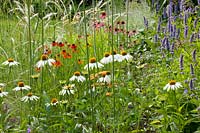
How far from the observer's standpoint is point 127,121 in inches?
103

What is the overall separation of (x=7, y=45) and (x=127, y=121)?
2.36 metres

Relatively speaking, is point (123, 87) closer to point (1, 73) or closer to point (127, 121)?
point (127, 121)

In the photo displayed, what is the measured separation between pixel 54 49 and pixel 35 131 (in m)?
1.65

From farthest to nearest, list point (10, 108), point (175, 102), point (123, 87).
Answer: point (10, 108) < point (123, 87) < point (175, 102)

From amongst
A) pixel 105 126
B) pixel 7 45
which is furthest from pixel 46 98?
pixel 7 45

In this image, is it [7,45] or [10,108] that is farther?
[7,45]

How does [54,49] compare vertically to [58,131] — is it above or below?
above

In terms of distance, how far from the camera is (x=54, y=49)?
4160 millimetres

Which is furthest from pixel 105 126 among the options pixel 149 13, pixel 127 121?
pixel 149 13

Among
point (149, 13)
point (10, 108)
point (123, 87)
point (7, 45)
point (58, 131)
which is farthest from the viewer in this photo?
point (149, 13)

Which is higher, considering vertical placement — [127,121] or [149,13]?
[149,13]

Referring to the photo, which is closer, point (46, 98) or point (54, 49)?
point (46, 98)

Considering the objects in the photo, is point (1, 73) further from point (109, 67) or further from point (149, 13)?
point (149, 13)

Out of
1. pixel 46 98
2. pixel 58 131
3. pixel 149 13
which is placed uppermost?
pixel 149 13
